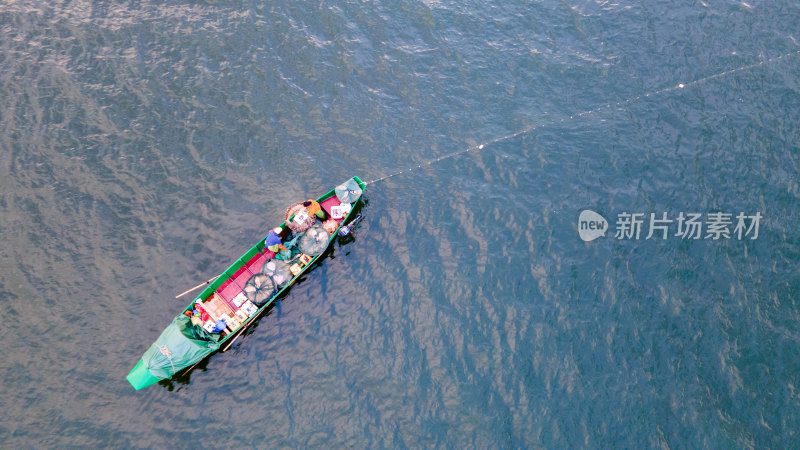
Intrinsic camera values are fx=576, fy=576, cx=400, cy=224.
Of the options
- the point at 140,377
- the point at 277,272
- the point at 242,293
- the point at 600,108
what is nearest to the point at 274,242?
the point at 277,272

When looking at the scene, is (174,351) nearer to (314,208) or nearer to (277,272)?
(277,272)

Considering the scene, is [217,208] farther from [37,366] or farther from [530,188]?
[530,188]

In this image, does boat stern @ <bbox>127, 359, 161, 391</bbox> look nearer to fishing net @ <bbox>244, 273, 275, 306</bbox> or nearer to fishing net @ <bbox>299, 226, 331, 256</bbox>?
fishing net @ <bbox>244, 273, 275, 306</bbox>

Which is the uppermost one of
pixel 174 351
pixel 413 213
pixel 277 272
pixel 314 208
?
pixel 174 351

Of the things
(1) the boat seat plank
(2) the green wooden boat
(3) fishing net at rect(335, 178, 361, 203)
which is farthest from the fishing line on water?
(1) the boat seat plank

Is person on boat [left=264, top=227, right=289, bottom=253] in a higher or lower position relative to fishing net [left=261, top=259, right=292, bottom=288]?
higher

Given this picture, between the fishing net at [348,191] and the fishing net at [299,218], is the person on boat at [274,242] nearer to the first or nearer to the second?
the fishing net at [299,218]
